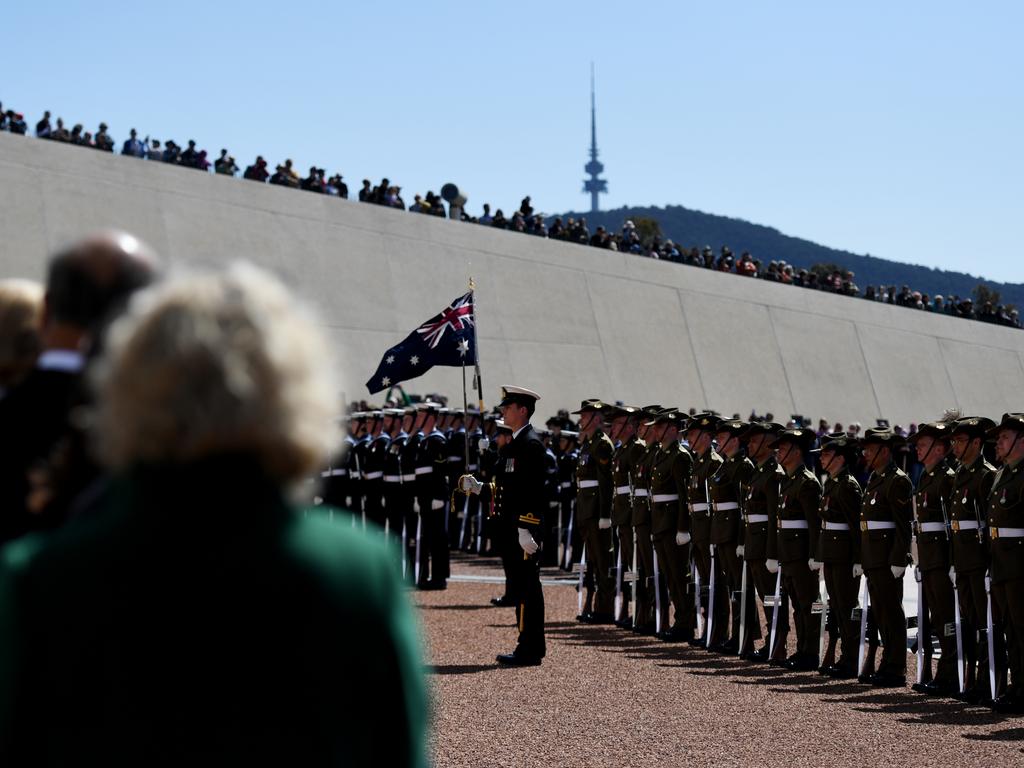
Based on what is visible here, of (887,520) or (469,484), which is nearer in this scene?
(887,520)

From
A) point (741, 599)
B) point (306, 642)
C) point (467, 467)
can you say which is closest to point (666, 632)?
point (741, 599)

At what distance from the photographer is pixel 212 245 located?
99.8 ft

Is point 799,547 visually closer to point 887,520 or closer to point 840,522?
point 840,522

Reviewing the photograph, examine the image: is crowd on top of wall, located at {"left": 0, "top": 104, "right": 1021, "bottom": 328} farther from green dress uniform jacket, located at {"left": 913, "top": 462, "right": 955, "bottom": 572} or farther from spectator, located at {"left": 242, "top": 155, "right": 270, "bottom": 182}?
green dress uniform jacket, located at {"left": 913, "top": 462, "right": 955, "bottom": 572}

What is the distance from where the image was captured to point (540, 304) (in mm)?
36438

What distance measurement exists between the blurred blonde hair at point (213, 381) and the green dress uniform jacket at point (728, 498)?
1033 cm

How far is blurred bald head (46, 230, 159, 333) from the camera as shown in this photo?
2.33 meters

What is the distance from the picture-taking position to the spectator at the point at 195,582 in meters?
1.79

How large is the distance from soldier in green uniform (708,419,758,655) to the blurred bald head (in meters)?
9.96

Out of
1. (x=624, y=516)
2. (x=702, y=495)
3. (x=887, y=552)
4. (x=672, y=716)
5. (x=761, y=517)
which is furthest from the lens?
(x=624, y=516)

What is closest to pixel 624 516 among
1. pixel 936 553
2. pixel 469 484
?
pixel 469 484

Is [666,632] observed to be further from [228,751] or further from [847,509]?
[228,751]

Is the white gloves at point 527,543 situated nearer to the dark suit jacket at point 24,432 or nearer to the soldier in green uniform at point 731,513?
the soldier in green uniform at point 731,513

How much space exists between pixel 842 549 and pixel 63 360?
8.86 m
